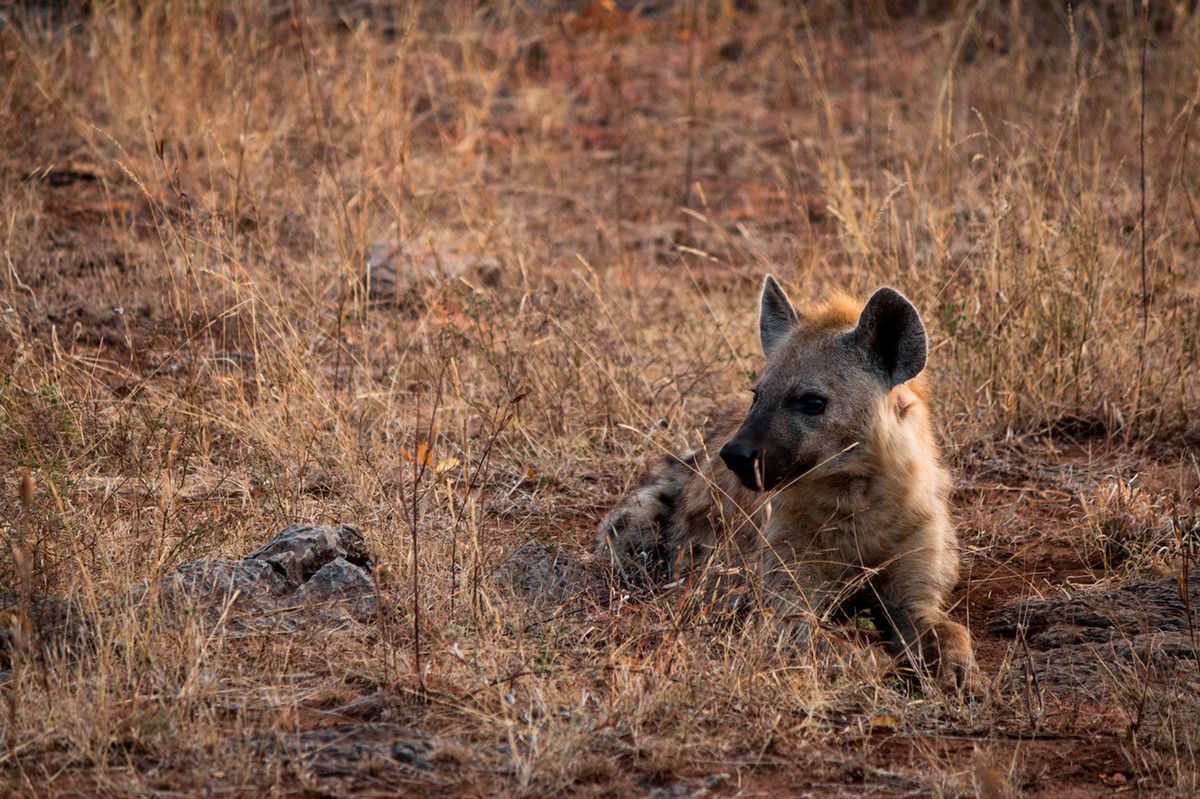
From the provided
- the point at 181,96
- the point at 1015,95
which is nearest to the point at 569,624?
the point at 181,96

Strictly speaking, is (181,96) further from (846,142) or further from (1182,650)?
(1182,650)

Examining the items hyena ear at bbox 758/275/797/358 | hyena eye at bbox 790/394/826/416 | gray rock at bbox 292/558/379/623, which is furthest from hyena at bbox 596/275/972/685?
gray rock at bbox 292/558/379/623

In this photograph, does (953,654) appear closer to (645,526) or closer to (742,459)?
(742,459)

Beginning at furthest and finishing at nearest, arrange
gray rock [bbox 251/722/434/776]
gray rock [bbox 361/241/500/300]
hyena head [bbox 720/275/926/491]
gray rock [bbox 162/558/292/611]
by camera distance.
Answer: gray rock [bbox 361/241/500/300] < hyena head [bbox 720/275/926/491] < gray rock [bbox 162/558/292/611] < gray rock [bbox 251/722/434/776]

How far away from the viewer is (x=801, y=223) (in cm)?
748

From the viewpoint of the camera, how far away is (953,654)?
374 centimetres

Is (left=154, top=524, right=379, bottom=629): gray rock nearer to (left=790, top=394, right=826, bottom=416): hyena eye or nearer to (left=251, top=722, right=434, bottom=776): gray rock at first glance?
(left=251, top=722, right=434, bottom=776): gray rock

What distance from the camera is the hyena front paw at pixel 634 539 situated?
4516 millimetres

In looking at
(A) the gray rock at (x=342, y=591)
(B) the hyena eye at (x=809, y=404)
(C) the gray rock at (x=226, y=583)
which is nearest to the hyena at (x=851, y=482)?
(B) the hyena eye at (x=809, y=404)

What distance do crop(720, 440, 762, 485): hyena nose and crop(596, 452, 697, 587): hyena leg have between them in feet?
1.98

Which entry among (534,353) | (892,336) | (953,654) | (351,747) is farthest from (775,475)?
(534,353)

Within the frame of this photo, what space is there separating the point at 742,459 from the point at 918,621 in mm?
790

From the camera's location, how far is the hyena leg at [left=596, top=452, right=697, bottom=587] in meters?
4.53

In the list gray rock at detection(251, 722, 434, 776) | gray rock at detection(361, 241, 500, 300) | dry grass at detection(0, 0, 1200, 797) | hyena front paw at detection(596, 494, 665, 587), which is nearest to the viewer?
gray rock at detection(251, 722, 434, 776)
